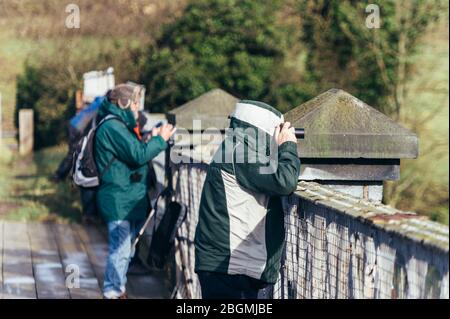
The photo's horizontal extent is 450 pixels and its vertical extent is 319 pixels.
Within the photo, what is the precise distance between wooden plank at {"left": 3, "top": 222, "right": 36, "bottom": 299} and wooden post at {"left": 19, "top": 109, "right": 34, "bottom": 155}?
29.8 ft

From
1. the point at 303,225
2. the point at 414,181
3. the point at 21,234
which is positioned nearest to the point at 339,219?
the point at 303,225

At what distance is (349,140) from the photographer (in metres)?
5.34

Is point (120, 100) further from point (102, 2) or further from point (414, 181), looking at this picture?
point (102, 2)

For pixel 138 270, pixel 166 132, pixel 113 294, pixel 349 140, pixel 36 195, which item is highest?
pixel 349 140

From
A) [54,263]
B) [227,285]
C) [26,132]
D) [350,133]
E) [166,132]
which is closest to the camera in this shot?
[227,285]

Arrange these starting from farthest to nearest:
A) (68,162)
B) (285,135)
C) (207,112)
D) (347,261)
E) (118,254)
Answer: (68,162)
(207,112)
(118,254)
(285,135)
(347,261)

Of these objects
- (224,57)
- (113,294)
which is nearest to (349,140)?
(113,294)

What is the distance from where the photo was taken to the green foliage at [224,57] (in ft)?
55.1

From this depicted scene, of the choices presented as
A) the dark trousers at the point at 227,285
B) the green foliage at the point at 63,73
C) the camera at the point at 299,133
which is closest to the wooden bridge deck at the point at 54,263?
the dark trousers at the point at 227,285

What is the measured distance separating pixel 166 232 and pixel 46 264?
218cm

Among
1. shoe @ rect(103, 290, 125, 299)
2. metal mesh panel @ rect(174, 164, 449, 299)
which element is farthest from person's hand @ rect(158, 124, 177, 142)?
metal mesh panel @ rect(174, 164, 449, 299)

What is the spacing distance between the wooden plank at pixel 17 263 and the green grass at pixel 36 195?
0.58 m

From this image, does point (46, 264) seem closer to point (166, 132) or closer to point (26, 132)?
point (166, 132)

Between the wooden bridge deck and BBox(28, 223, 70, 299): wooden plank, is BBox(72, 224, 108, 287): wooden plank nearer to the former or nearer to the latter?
the wooden bridge deck
